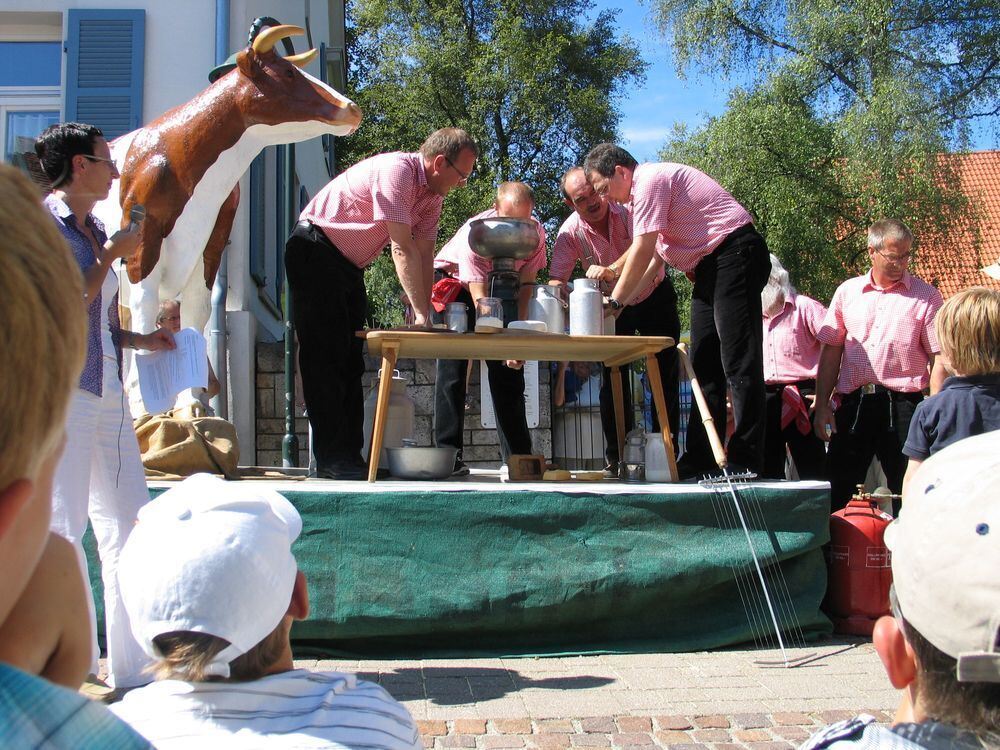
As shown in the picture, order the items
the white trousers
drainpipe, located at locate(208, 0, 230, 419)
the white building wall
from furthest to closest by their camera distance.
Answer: the white building wall, drainpipe, located at locate(208, 0, 230, 419), the white trousers

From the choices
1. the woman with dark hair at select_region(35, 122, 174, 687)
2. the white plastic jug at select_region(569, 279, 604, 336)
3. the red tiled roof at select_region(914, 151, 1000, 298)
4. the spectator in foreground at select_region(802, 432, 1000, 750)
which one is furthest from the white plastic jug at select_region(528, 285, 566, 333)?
the red tiled roof at select_region(914, 151, 1000, 298)

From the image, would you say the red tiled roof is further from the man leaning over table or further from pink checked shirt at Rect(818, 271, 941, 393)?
the man leaning over table

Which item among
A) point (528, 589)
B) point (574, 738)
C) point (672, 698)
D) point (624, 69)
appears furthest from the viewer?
point (624, 69)

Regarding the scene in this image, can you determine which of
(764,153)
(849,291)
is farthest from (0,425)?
(764,153)

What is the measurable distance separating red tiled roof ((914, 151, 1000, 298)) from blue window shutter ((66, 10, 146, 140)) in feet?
23.9

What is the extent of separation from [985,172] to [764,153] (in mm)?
15696

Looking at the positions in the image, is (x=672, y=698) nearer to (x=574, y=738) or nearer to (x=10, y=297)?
(x=574, y=738)

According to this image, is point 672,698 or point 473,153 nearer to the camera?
point 672,698

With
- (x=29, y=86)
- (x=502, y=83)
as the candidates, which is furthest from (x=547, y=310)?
(x=502, y=83)

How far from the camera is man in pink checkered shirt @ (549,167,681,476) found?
534 cm

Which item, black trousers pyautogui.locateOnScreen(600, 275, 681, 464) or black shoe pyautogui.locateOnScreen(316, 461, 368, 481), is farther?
black trousers pyautogui.locateOnScreen(600, 275, 681, 464)

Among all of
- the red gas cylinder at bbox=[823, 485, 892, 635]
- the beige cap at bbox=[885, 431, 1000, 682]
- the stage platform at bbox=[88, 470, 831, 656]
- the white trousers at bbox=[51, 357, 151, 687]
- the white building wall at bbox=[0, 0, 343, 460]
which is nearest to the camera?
the beige cap at bbox=[885, 431, 1000, 682]

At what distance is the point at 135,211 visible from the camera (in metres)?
3.67

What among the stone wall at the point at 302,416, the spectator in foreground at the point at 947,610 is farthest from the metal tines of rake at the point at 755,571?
the stone wall at the point at 302,416
